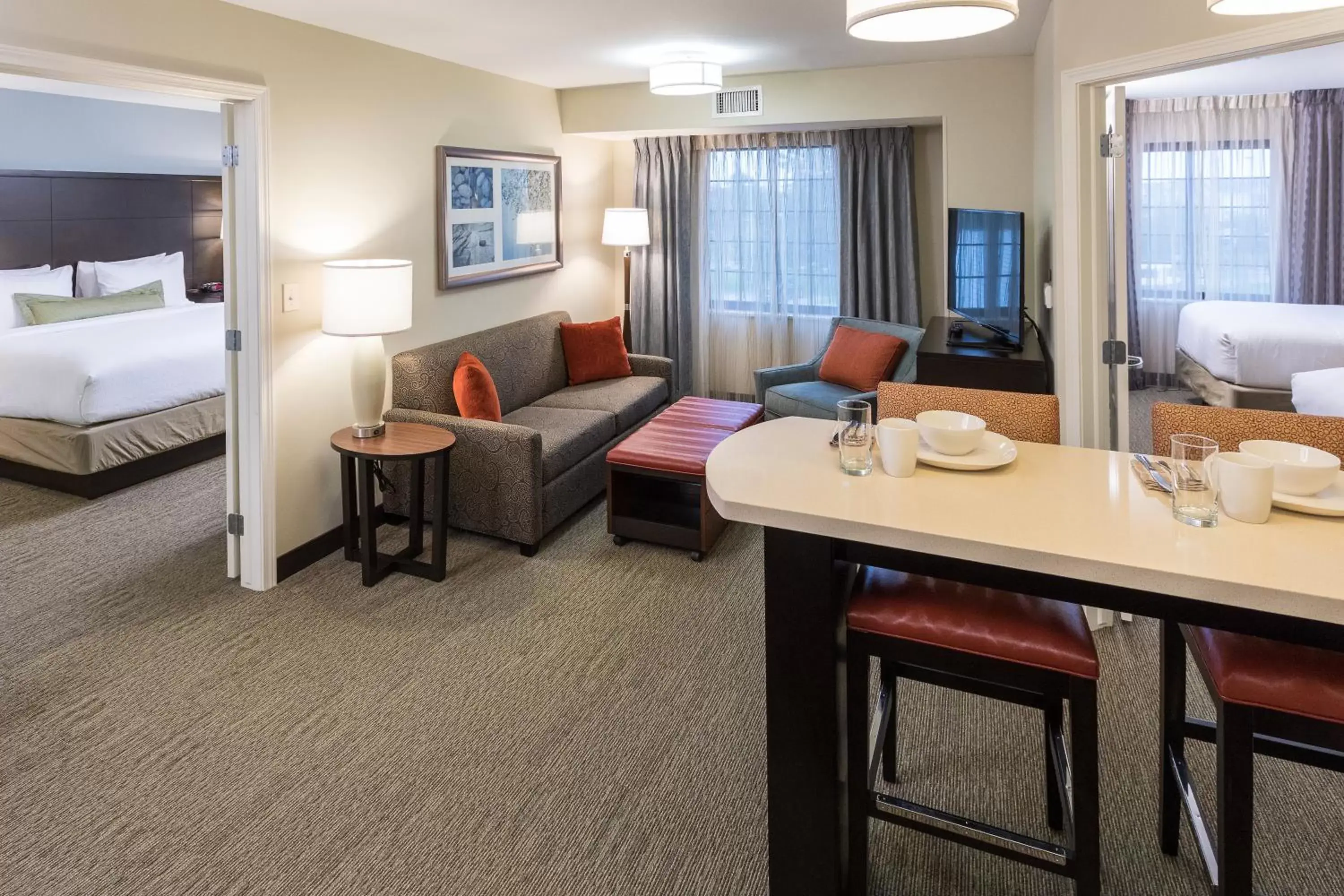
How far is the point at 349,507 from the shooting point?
11.7ft

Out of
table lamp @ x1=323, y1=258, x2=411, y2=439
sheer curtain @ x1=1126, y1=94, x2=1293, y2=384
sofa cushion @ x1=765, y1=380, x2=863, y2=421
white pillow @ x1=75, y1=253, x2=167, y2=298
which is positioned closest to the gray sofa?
table lamp @ x1=323, y1=258, x2=411, y2=439

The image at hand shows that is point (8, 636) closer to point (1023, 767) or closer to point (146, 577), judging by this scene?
point (146, 577)

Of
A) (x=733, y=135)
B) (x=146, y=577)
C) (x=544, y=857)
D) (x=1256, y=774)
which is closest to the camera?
(x=544, y=857)

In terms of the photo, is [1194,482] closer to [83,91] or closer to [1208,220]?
[1208,220]

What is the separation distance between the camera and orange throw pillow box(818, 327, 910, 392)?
4.88 m

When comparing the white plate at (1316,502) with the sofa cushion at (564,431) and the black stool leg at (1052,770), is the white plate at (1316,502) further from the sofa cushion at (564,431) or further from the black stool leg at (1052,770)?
the sofa cushion at (564,431)

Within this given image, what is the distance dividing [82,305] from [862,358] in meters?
5.31

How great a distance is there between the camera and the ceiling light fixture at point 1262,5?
5.30ft

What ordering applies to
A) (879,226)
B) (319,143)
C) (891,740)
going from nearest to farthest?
1. (891,740)
2. (319,143)
3. (879,226)

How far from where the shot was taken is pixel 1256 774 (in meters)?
2.21

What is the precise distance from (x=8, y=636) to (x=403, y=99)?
2.79 meters

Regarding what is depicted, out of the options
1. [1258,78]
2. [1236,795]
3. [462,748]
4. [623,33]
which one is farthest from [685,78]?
[1258,78]

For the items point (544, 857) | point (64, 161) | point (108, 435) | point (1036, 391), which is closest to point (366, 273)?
point (108, 435)

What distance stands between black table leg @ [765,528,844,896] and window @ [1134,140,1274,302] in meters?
6.30
